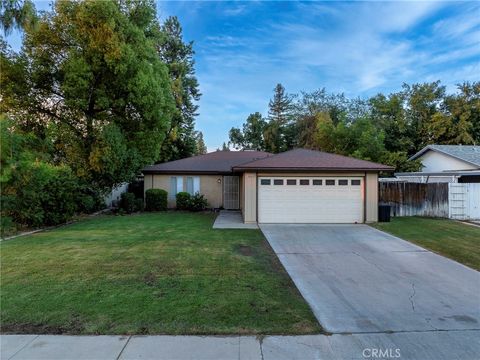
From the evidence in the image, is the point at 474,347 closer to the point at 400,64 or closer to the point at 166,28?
the point at 400,64

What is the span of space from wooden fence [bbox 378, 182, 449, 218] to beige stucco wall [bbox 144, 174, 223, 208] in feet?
28.9

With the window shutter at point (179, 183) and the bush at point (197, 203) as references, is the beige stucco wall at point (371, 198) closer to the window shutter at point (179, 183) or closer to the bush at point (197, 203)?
the bush at point (197, 203)

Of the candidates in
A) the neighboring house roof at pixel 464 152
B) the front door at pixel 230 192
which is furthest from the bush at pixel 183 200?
the neighboring house roof at pixel 464 152

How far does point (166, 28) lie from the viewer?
3450 centimetres

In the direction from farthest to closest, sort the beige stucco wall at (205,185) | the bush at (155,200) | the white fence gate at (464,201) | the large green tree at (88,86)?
1. the beige stucco wall at (205,185)
2. the bush at (155,200)
3. the large green tree at (88,86)
4. the white fence gate at (464,201)

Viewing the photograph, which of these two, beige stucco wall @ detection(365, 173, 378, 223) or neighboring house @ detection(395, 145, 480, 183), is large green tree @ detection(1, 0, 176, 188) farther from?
neighboring house @ detection(395, 145, 480, 183)

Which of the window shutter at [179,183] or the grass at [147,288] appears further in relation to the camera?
the window shutter at [179,183]

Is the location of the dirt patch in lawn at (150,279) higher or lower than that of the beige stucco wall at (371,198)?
lower

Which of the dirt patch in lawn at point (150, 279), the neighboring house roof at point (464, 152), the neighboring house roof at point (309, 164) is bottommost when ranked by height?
the dirt patch in lawn at point (150, 279)

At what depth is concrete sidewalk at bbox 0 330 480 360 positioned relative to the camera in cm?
342

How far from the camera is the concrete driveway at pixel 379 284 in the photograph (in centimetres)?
433

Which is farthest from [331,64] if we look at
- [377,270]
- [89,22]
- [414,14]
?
[377,270]

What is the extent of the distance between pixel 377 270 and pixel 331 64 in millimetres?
15405

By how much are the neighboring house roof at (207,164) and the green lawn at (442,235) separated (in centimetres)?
965
